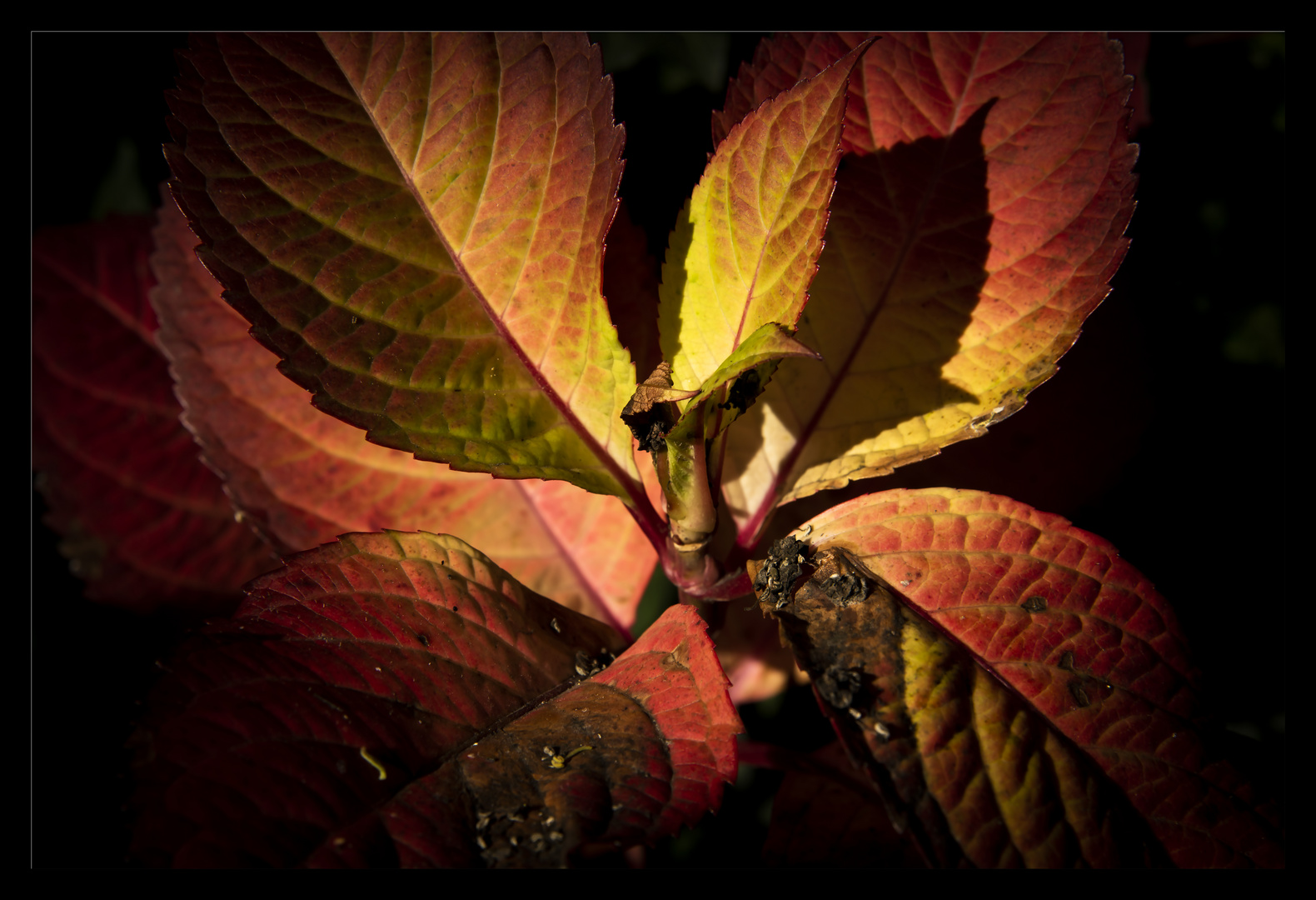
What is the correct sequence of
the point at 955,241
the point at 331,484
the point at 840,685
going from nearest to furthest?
the point at 840,685, the point at 955,241, the point at 331,484

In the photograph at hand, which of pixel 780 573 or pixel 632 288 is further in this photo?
pixel 632 288

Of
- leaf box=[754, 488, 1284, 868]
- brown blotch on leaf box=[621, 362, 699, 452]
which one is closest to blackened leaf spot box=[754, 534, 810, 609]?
leaf box=[754, 488, 1284, 868]

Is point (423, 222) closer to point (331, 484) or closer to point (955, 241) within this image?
point (331, 484)

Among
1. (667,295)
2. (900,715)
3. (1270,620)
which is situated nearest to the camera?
(900,715)

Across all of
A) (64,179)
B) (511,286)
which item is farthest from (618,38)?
(64,179)

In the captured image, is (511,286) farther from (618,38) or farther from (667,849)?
(667,849)

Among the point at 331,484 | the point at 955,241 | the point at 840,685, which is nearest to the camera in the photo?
the point at 840,685

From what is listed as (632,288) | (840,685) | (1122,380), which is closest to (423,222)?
(632,288)
